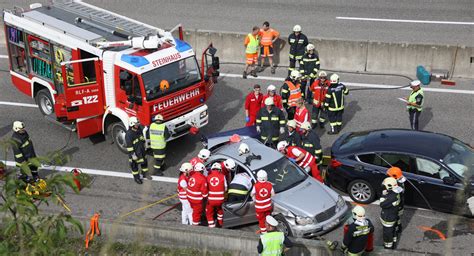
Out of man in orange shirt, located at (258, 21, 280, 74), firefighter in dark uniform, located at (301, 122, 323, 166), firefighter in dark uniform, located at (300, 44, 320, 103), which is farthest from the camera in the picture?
man in orange shirt, located at (258, 21, 280, 74)

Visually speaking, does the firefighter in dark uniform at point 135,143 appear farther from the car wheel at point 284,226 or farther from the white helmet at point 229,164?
the car wheel at point 284,226

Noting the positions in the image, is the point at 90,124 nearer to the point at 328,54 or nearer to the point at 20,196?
the point at 328,54

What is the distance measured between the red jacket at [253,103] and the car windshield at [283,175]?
2.95 m

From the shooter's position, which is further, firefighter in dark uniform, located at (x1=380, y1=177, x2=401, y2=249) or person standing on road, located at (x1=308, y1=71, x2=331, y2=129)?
person standing on road, located at (x1=308, y1=71, x2=331, y2=129)

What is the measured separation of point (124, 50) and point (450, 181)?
300 inches

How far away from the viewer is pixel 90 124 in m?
15.5

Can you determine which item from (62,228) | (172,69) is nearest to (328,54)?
(172,69)

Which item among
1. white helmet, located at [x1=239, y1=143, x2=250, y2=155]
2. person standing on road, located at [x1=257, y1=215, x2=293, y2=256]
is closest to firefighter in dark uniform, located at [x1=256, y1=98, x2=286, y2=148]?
white helmet, located at [x1=239, y1=143, x2=250, y2=155]

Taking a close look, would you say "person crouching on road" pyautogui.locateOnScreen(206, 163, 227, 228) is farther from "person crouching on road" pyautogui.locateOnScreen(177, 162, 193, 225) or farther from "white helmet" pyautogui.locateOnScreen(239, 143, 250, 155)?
"white helmet" pyautogui.locateOnScreen(239, 143, 250, 155)

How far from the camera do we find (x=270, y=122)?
47.9ft

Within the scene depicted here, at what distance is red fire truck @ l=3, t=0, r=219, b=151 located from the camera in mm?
14422

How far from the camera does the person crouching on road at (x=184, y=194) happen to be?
39.3 feet

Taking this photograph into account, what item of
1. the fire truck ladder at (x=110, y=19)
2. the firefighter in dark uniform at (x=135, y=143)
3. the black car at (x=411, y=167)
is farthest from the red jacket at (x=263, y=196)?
the fire truck ladder at (x=110, y=19)

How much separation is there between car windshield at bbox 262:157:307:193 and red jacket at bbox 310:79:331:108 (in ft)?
12.0
